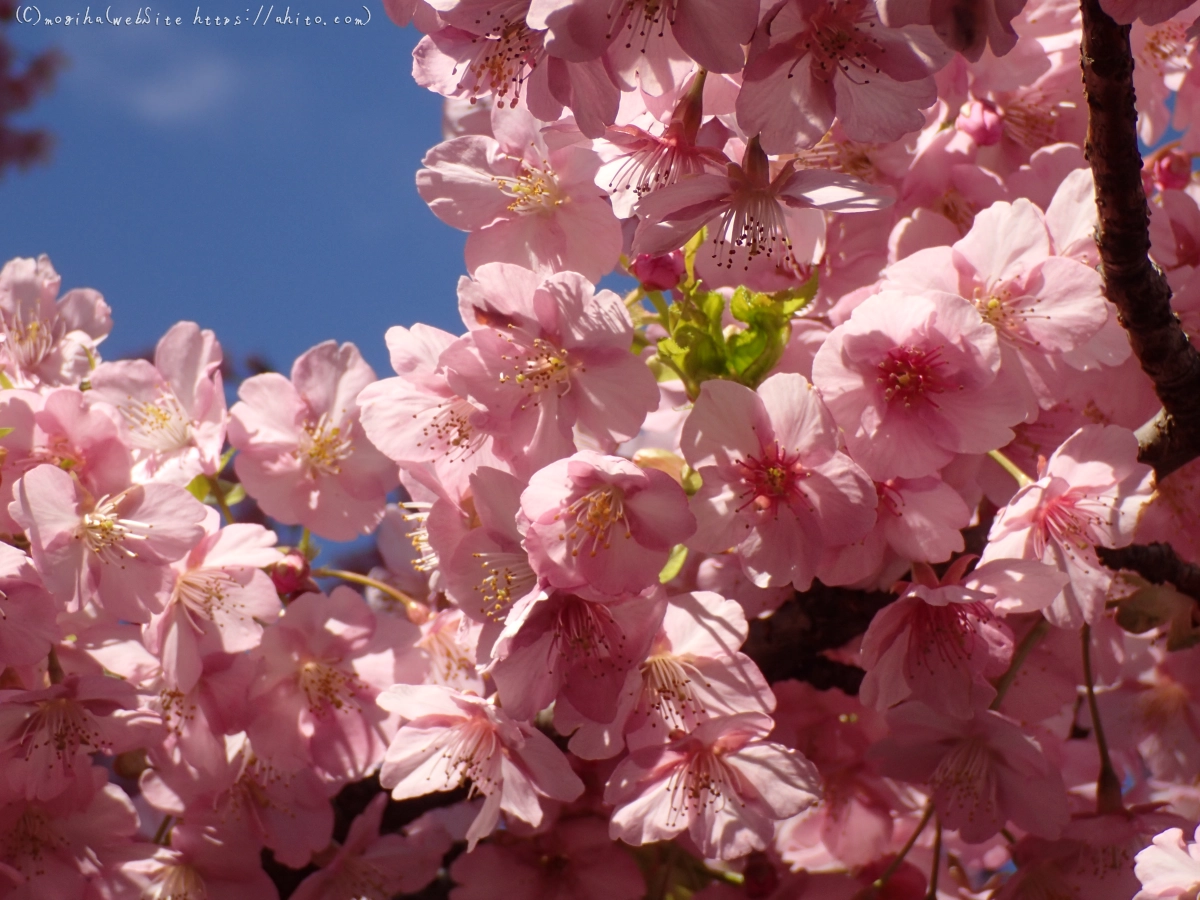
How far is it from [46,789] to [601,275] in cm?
113

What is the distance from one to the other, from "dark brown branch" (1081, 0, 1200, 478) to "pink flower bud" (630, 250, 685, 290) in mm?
534

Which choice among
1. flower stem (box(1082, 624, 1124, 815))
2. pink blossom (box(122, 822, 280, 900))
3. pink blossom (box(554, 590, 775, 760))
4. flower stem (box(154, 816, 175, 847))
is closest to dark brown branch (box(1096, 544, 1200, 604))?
flower stem (box(1082, 624, 1124, 815))

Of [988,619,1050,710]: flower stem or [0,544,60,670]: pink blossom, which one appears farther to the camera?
[988,619,1050,710]: flower stem

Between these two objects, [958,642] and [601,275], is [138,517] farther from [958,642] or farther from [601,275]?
[958,642]

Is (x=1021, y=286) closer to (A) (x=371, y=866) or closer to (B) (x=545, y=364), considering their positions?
(B) (x=545, y=364)

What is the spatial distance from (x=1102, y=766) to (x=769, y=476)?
0.88m

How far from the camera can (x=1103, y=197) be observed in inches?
49.9

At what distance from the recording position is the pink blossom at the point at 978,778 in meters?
1.62

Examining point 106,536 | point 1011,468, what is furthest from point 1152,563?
point 106,536

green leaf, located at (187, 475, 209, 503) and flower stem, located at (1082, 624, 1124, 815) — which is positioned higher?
green leaf, located at (187, 475, 209, 503)

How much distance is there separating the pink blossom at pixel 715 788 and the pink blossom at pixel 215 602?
590mm

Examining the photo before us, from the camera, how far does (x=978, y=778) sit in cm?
165

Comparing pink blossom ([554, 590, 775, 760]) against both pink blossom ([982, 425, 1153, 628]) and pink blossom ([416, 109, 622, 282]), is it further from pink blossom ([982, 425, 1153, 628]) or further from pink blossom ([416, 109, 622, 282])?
pink blossom ([416, 109, 622, 282])

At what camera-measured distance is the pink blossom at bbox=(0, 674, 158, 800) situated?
1.59 m
